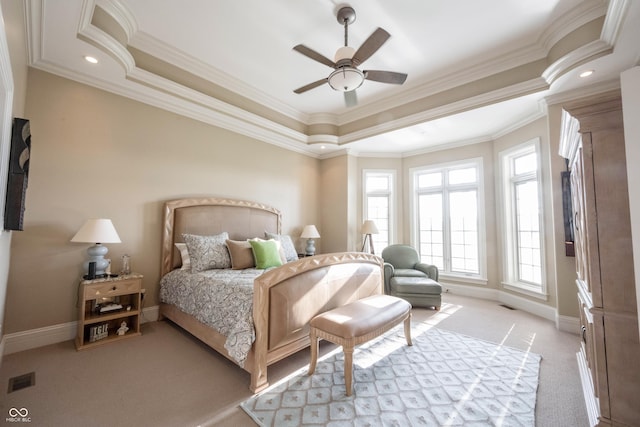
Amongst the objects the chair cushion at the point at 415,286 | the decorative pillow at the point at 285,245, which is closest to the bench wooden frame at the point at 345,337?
the chair cushion at the point at 415,286

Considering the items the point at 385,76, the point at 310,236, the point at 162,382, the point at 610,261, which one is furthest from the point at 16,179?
the point at 610,261

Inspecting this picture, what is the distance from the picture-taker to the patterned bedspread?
6.58 ft

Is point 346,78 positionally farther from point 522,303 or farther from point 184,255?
point 522,303

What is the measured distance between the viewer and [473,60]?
3.38m

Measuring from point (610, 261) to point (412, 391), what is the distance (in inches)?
61.1

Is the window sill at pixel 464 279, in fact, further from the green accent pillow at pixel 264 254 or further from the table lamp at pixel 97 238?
the table lamp at pixel 97 238

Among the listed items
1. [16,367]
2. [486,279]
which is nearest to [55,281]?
[16,367]

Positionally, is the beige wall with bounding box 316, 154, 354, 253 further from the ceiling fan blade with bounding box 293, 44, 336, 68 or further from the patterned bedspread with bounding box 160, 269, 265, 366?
the ceiling fan blade with bounding box 293, 44, 336, 68

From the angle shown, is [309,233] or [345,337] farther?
[309,233]

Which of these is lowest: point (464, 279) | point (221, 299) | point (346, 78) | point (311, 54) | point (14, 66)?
point (464, 279)

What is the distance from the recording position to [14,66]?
1937 mm

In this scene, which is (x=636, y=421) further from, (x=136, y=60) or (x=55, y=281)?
(x=136, y=60)

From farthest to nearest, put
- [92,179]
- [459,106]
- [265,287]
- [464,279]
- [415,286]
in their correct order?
[464,279]
[415,286]
[459,106]
[92,179]
[265,287]

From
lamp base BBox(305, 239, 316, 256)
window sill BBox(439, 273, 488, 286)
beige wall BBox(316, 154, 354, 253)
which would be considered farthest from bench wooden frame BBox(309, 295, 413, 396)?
window sill BBox(439, 273, 488, 286)
